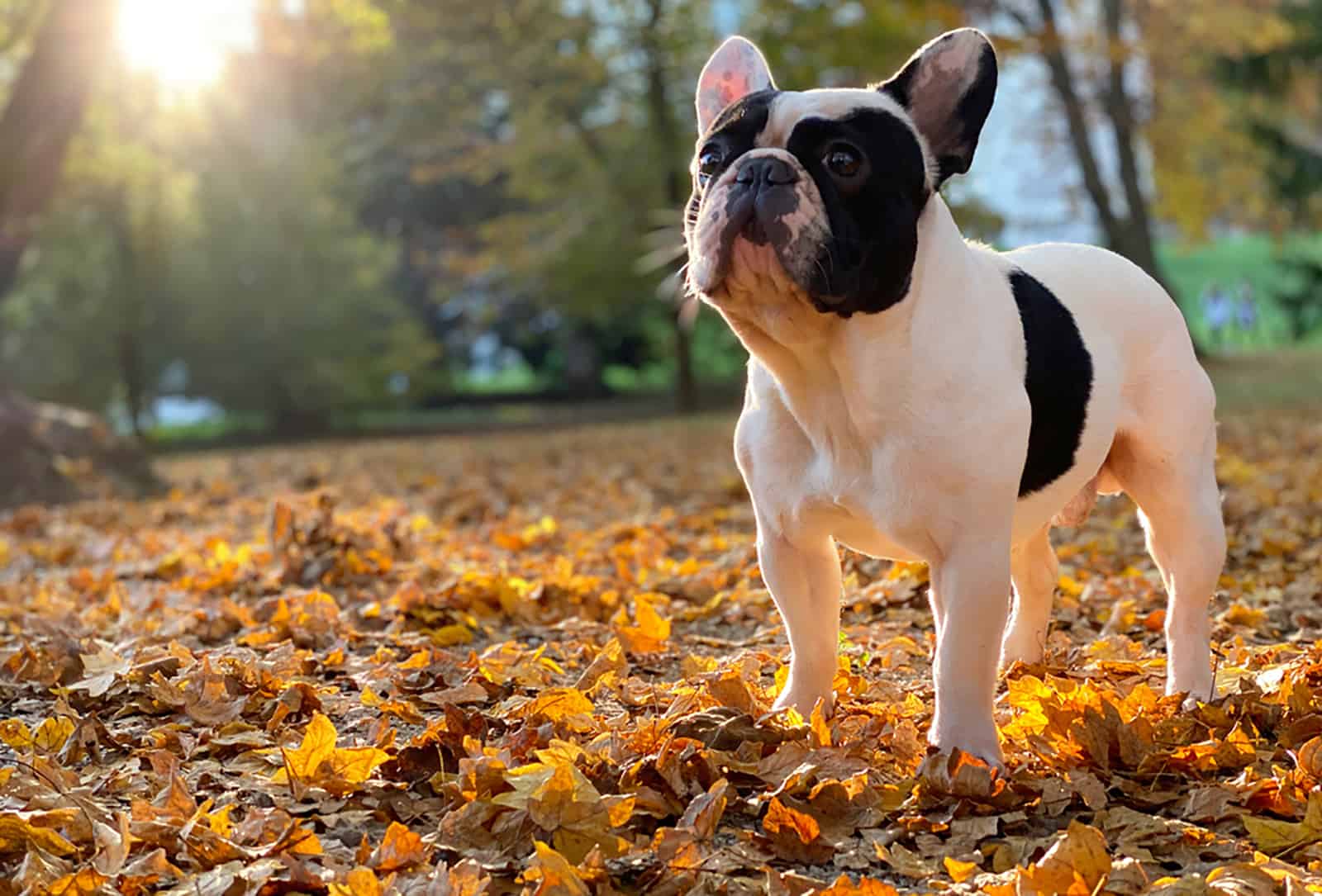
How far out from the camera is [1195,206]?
24.8 m

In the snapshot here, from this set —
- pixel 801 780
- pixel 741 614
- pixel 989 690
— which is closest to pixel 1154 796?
pixel 989 690

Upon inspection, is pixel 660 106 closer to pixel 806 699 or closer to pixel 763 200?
pixel 806 699

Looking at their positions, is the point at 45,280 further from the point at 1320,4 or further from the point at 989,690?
the point at 989,690

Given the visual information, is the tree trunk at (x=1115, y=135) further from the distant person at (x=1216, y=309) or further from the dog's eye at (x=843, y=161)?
the dog's eye at (x=843, y=161)

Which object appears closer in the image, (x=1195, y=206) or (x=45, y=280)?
(x=1195, y=206)

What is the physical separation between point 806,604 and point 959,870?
0.93 m

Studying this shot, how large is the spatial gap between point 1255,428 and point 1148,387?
9756mm

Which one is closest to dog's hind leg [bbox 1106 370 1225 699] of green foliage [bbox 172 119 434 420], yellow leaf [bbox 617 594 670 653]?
yellow leaf [bbox 617 594 670 653]

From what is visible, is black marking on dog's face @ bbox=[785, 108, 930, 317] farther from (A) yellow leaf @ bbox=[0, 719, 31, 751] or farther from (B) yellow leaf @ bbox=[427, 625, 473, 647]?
(B) yellow leaf @ bbox=[427, 625, 473, 647]

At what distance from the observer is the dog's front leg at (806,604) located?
3.18 metres

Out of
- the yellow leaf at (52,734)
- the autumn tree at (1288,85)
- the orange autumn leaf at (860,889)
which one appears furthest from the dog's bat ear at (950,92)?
the autumn tree at (1288,85)

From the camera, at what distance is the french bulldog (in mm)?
2727

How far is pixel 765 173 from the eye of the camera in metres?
2.70

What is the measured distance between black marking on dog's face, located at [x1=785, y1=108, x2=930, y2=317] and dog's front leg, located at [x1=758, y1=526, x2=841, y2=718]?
0.67 meters
